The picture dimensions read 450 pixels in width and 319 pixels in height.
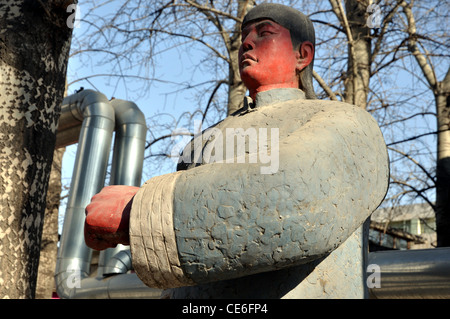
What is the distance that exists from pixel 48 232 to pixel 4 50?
19.3ft

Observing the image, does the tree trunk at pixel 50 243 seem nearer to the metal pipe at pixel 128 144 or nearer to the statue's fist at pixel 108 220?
the metal pipe at pixel 128 144

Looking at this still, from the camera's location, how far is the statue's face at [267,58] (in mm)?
1973

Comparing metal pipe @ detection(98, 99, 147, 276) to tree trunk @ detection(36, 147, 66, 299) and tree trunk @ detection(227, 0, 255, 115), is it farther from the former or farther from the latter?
tree trunk @ detection(36, 147, 66, 299)

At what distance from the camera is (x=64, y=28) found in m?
2.41

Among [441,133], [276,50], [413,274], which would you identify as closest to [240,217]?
[276,50]

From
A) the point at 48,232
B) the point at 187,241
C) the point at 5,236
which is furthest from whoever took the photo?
the point at 48,232

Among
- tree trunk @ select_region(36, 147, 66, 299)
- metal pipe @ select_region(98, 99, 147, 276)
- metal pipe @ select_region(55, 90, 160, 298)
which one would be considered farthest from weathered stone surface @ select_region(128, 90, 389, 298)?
tree trunk @ select_region(36, 147, 66, 299)

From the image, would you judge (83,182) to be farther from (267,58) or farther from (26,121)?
(267,58)

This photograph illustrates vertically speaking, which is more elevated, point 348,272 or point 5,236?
point 5,236

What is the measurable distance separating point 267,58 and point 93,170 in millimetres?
4425

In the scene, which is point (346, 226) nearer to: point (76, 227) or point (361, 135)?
point (361, 135)

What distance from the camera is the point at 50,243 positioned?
7773 millimetres

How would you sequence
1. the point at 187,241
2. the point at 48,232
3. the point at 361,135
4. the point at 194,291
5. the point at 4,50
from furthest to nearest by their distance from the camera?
the point at 48,232 → the point at 4,50 → the point at 194,291 → the point at 361,135 → the point at 187,241
